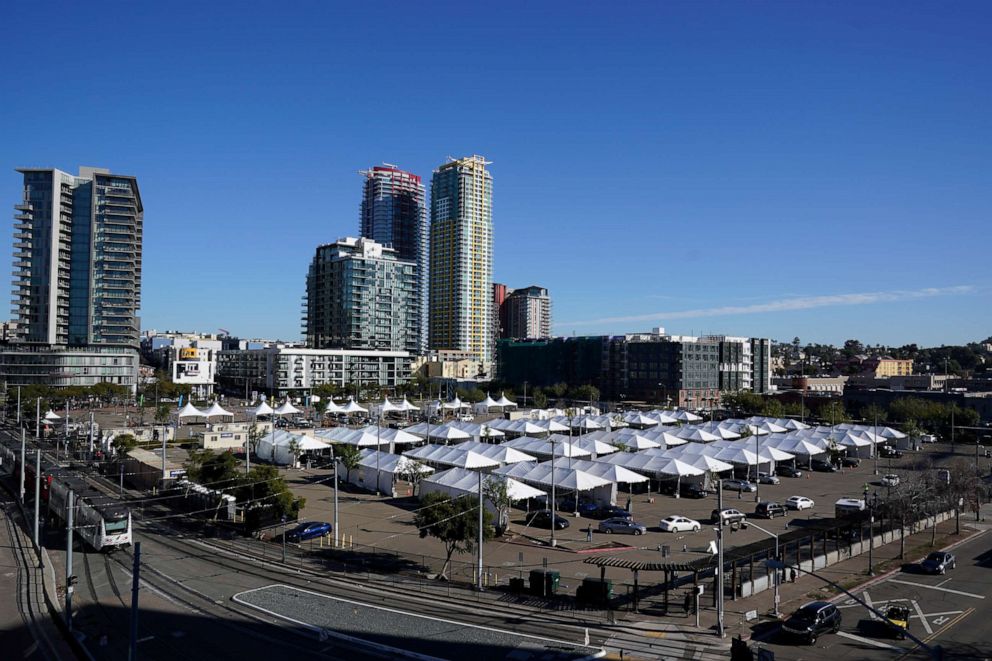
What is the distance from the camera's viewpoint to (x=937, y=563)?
27234 millimetres

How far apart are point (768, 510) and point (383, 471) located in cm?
2264

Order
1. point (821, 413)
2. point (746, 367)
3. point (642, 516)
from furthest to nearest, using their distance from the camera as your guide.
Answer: point (746, 367) < point (821, 413) < point (642, 516)

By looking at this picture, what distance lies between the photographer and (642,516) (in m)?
38.0

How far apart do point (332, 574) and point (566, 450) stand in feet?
93.0

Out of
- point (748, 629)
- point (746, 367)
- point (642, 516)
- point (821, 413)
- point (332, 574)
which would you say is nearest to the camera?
point (748, 629)

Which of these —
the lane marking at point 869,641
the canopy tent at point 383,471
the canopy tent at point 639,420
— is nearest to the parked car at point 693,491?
the canopy tent at point 383,471

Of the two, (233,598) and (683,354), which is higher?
(683,354)

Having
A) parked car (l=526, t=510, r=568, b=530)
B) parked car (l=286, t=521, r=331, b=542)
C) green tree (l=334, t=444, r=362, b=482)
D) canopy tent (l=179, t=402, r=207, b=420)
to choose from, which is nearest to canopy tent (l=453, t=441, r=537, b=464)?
green tree (l=334, t=444, r=362, b=482)

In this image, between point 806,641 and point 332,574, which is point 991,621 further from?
point 332,574

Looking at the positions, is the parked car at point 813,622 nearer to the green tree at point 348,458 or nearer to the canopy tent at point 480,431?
the green tree at point 348,458

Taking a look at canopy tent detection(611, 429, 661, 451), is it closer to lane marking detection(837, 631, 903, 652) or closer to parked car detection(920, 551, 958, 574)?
parked car detection(920, 551, 958, 574)

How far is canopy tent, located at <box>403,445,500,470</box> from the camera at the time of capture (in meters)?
45.2

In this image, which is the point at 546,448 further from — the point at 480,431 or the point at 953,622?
the point at 953,622

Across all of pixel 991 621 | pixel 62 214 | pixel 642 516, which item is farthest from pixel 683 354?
pixel 62 214
